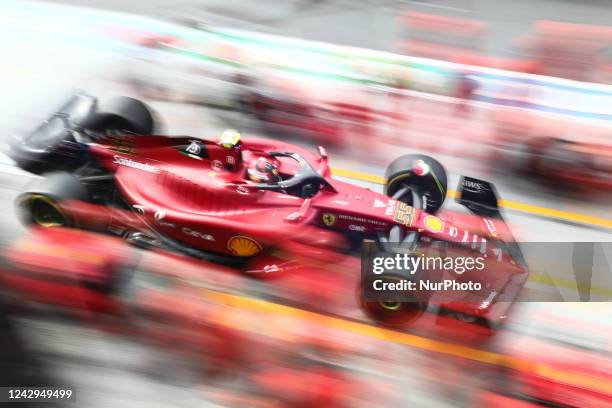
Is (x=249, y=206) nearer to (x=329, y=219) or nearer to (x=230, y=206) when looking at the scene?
(x=230, y=206)

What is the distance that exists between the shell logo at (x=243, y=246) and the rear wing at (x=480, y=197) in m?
1.92

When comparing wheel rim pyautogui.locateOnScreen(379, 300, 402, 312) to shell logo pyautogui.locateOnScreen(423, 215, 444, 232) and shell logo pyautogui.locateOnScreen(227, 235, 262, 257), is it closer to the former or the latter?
shell logo pyautogui.locateOnScreen(423, 215, 444, 232)

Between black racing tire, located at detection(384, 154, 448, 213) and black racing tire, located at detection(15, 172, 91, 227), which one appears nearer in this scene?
black racing tire, located at detection(15, 172, 91, 227)

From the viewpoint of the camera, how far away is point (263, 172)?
5.55 metres

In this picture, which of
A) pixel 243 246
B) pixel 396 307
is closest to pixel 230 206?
pixel 243 246

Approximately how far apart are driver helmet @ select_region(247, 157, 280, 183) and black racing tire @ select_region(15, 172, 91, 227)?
149 centimetres

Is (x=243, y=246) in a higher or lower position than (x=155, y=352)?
higher

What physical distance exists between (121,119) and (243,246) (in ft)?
6.46

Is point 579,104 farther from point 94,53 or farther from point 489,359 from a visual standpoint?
point 94,53

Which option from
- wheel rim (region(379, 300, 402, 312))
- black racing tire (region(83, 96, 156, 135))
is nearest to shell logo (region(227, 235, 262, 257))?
wheel rim (region(379, 300, 402, 312))

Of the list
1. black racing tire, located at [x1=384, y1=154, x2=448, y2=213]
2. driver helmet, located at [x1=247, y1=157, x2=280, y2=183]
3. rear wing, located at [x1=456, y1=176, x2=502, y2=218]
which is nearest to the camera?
driver helmet, located at [x1=247, y1=157, x2=280, y2=183]

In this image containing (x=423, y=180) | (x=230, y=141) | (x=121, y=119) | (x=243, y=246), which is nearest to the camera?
(x=243, y=246)

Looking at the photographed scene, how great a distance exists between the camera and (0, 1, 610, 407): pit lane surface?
16.2 ft

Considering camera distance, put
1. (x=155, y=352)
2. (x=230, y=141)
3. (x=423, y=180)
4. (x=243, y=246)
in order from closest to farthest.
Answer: (x=155, y=352)
(x=243, y=246)
(x=230, y=141)
(x=423, y=180)
